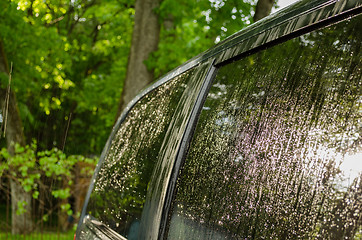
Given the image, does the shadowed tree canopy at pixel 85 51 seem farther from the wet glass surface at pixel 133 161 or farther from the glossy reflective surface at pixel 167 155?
A: the glossy reflective surface at pixel 167 155

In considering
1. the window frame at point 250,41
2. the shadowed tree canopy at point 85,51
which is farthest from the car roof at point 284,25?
the shadowed tree canopy at point 85,51

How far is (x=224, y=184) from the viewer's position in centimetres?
161

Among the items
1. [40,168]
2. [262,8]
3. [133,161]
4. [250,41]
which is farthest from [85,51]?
[250,41]

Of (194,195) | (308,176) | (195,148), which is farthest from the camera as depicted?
(195,148)

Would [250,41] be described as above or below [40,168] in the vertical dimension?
above

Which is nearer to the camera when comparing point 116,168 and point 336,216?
point 336,216

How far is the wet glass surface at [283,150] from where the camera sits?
3.76 feet

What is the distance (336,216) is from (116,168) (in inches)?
76.6

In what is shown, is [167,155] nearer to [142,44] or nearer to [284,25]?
[284,25]

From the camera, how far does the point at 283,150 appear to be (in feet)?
4.50

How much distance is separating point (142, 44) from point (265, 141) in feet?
28.4

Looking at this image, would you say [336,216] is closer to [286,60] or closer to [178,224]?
[286,60]

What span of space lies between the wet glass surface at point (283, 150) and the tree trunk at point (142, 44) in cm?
789

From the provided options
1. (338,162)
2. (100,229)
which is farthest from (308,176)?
(100,229)
